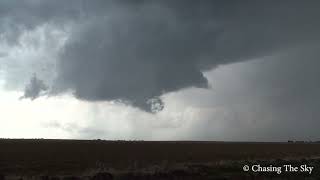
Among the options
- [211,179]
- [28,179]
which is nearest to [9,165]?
[28,179]

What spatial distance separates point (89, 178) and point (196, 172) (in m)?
11.8

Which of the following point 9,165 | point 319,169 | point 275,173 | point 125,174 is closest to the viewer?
point 125,174

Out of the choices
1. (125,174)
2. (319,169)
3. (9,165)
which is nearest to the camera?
(125,174)

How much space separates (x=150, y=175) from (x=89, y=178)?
5045 mm

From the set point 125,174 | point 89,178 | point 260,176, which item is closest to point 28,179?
point 89,178

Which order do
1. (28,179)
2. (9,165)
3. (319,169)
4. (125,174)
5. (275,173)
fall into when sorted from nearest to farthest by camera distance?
(28,179), (125,174), (275,173), (319,169), (9,165)

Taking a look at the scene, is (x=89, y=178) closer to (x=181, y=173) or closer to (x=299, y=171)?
(x=181, y=173)

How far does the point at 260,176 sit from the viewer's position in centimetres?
4703

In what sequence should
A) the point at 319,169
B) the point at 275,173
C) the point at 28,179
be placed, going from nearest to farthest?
the point at 28,179
the point at 275,173
the point at 319,169

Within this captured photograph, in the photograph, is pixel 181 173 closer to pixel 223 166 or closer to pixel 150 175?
pixel 150 175

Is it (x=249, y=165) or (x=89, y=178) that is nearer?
(x=89, y=178)

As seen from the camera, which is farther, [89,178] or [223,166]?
[223,166]

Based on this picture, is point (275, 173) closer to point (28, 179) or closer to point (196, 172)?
point (196, 172)

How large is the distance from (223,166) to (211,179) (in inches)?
546
